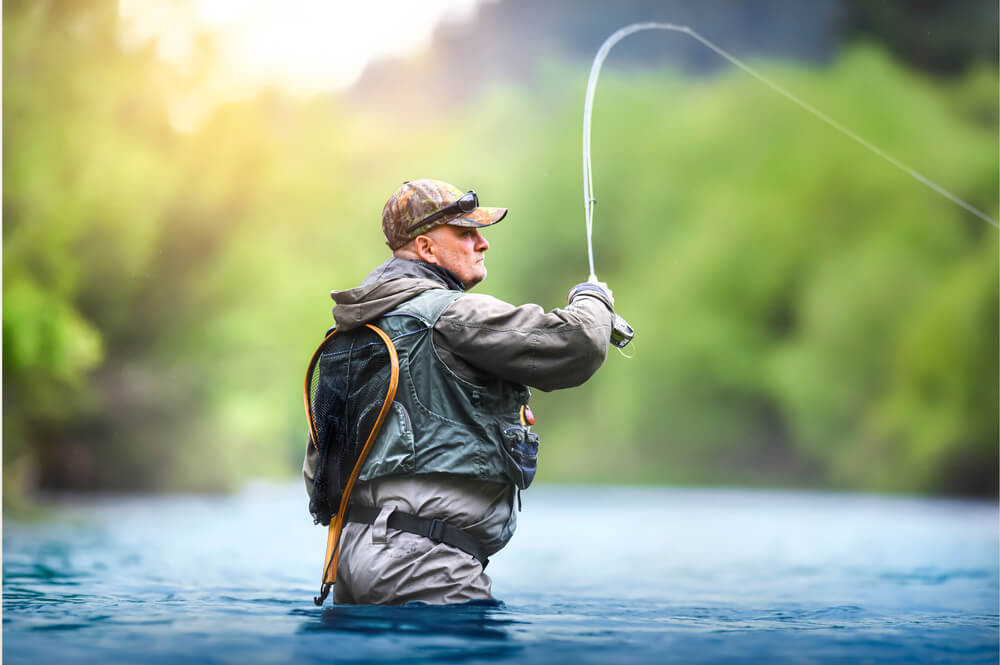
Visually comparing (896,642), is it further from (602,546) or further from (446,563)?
(602,546)

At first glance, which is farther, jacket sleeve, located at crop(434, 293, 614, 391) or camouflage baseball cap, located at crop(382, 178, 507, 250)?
camouflage baseball cap, located at crop(382, 178, 507, 250)

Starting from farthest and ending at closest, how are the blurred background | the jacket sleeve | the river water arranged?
the blurred background, the jacket sleeve, the river water

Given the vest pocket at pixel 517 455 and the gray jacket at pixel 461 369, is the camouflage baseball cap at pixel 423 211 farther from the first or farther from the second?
the vest pocket at pixel 517 455

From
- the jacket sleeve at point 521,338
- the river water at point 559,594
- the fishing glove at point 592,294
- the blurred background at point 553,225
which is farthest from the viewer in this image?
the blurred background at point 553,225

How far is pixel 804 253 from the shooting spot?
14008mm

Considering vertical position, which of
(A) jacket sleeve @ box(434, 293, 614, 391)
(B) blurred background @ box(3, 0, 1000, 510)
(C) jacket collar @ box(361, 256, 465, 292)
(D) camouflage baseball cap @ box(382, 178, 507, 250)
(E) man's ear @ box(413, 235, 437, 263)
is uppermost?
(B) blurred background @ box(3, 0, 1000, 510)

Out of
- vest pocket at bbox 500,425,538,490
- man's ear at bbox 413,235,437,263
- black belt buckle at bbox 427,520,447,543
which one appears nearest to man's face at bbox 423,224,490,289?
man's ear at bbox 413,235,437,263

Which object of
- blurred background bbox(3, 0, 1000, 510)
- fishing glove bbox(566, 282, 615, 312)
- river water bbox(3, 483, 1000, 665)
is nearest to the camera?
river water bbox(3, 483, 1000, 665)

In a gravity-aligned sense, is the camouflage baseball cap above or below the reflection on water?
above

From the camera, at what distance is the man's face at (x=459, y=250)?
2703 millimetres

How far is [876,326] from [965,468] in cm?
183

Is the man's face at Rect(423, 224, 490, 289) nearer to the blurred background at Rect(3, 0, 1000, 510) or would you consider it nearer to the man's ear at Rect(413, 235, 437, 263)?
the man's ear at Rect(413, 235, 437, 263)

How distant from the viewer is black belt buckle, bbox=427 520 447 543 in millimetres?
2520

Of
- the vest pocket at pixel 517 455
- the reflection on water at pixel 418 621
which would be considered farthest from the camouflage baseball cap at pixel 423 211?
the reflection on water at pixel 418 621
